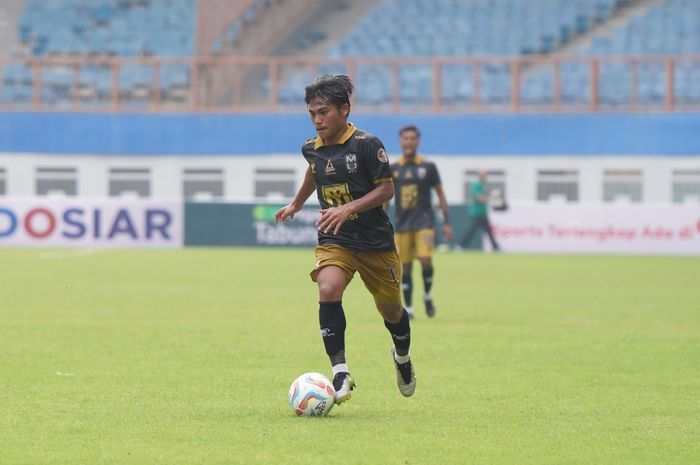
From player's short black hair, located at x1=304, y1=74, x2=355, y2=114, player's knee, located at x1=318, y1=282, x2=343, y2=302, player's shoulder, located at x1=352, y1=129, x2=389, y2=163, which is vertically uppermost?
player's short black hair, located at x1=304, y1=74, x2=355, y2=114

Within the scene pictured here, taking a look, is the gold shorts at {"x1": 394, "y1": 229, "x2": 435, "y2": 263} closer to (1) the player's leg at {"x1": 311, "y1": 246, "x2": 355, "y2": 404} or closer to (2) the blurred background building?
(1) the player's leg at {"x1": 311, "y1": 246, "x2": 355, "y2": 404}

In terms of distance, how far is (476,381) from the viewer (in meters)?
10.9

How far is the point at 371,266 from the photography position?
30.5 feet

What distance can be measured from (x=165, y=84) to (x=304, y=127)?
415 centimetres

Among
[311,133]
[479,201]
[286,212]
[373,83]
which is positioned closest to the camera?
[286,212]

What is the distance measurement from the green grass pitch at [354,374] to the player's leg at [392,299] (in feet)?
0.70

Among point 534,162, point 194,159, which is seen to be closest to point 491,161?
point 534,162

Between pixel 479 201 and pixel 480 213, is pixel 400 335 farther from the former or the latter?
pixel 480 213

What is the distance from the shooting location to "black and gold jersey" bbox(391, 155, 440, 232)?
57.0ft

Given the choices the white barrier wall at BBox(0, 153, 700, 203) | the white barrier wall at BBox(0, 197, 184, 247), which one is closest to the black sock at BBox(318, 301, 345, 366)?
the white barrier wall at BBox(0, 197, 184, 247)

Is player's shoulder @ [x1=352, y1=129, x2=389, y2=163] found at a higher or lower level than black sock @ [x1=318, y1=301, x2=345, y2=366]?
higher

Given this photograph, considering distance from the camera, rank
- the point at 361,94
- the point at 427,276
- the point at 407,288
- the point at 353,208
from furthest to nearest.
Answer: the point at 361,94 < the point at 427,276 < the point at 407,288 < the point at 353,208

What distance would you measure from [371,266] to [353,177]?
1.95 feet

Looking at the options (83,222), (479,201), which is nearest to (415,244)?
(479,201)
